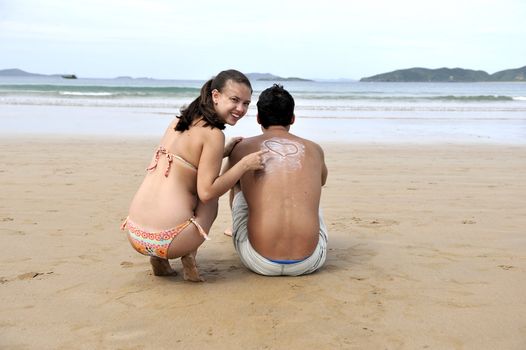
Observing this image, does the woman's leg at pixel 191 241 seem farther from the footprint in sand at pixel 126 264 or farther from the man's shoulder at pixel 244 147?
the footprint in sand at pixel 126 264

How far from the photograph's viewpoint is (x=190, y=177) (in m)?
3.57

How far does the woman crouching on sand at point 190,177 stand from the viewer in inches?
137

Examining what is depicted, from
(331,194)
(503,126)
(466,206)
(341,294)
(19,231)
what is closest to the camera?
(341,294)

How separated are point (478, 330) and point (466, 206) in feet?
10.5

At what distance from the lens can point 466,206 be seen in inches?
235

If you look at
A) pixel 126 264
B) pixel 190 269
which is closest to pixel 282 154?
pixel 190 269

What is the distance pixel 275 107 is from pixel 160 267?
4.09 ft

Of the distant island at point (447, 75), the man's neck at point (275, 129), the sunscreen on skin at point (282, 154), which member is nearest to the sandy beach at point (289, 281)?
Result: the sunscreen on skin at point (282, 154)

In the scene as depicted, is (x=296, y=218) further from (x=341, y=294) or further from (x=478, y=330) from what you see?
(x=478, y=330)

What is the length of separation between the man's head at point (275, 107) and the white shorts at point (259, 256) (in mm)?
531

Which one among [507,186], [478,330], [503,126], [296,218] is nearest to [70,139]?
[507,186]

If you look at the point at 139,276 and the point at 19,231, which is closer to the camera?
the point at 139,276

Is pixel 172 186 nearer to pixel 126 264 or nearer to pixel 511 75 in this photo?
pixel 126 264

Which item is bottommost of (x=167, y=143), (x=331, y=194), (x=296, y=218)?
(x=331, y=194)
